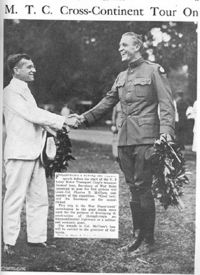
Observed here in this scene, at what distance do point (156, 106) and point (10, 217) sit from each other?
24.8 inches

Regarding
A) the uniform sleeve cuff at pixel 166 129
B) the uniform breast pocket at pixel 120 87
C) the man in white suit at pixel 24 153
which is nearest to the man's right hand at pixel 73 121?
the man in white suit at pixel 24 153

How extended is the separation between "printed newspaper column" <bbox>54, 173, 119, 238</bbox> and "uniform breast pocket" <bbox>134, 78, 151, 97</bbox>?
293mm

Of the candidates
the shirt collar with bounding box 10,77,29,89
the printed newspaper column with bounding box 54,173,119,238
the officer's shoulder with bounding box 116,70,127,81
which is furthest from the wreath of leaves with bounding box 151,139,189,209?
the shirt collar with bounding box 10,77,29,89

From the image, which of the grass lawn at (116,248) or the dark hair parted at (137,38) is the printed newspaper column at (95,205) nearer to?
the grass lawn at (116,248)

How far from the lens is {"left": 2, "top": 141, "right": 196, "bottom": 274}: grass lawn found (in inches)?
78.7

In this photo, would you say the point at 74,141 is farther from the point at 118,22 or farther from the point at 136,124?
the point at 118,22

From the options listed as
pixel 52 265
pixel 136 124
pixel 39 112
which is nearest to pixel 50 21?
pixel 39 112

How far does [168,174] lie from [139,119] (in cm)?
21

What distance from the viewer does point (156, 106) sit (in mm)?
1969

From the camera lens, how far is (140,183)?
200 centimetres

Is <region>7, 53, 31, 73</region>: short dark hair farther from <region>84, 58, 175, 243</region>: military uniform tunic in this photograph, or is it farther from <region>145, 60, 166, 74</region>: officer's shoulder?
<region>145, 60, 166, 74</region>: officer's shoulder

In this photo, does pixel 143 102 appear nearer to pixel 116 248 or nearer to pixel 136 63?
pixel 136 63

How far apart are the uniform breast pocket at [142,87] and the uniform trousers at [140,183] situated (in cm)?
18

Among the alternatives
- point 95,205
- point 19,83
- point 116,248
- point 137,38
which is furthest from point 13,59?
point 116,248
